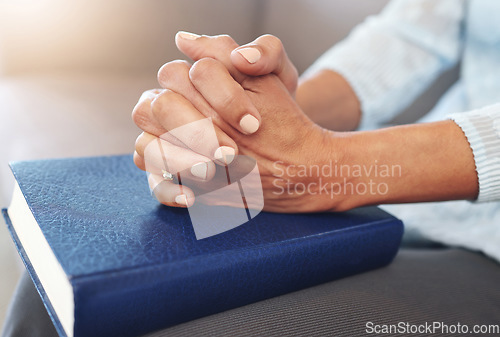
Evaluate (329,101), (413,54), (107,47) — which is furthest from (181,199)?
(107,47)

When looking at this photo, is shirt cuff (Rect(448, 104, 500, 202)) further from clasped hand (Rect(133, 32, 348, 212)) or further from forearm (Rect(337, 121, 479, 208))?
clasped hand (Rect(133, 32, 348, 212))

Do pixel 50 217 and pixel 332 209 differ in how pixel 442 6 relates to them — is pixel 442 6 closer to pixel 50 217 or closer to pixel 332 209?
pixel 332 209

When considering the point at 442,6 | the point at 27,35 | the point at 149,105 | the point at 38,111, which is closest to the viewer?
the point at 149,105

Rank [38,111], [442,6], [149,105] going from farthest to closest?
1. [38,111]
2. [442,6]
3. [149,105]

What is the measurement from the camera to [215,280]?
30cm

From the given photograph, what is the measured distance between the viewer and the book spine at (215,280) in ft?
0.87

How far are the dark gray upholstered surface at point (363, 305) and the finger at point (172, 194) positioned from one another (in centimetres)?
10

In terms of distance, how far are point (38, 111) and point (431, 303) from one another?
0.80 metres

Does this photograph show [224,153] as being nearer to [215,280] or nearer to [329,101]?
[215,280]

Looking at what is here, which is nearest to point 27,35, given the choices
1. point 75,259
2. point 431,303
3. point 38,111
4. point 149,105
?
point 38,111

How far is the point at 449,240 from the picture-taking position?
505 millimetres

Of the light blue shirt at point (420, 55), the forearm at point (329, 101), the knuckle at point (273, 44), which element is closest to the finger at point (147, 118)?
the knuckle at point (273, 44)

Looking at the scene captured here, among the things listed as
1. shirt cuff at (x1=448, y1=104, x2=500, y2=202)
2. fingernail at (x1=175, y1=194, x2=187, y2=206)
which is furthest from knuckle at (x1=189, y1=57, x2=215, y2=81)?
shirt cuff at (x1=448, y1=104, x2=500, y2=202)

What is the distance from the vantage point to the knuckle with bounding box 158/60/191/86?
0.38 m
